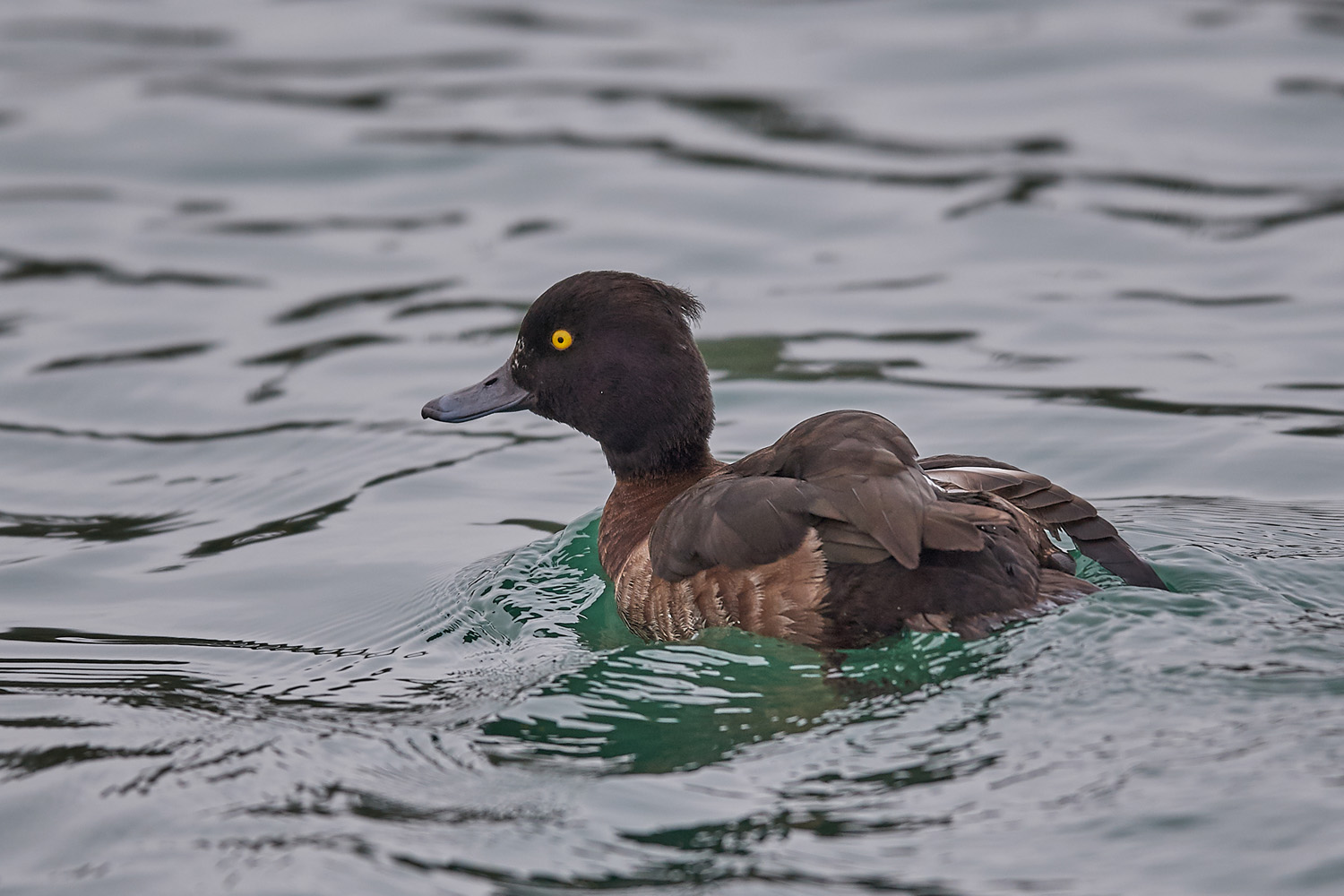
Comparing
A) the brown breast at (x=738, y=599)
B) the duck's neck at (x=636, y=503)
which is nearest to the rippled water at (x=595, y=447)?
the brown breast at (x=738, y=599)

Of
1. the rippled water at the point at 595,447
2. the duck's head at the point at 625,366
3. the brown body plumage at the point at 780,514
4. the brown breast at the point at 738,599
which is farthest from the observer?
the duck's head at the point at 625,366

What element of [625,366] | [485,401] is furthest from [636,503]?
[485,401]

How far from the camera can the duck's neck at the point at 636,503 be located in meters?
6.03

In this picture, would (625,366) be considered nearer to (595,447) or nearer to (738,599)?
(738,599)

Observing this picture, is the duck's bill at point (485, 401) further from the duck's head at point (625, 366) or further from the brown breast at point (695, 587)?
the brown breast at point (695, 587)

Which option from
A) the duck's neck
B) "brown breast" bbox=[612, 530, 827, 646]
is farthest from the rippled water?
the duck's neck

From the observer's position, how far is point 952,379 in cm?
864

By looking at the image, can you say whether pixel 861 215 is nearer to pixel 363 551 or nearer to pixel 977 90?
pixel 977 90

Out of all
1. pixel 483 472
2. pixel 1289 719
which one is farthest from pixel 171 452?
pixel 1289 719

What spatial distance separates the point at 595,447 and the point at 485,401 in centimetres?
199

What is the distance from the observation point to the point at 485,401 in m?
6.45

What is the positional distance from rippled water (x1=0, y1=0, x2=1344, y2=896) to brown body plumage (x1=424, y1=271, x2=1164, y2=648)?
15cm

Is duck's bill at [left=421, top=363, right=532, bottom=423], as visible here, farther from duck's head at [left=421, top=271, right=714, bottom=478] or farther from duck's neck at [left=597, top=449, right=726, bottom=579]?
duck's neck at [left=597, top=449, right=726, bottom=579]

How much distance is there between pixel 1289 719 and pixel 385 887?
247 centimetres
